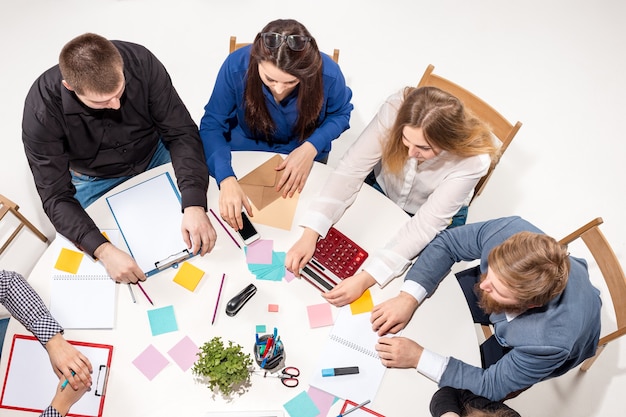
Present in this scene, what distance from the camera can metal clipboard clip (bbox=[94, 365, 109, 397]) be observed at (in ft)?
4.79

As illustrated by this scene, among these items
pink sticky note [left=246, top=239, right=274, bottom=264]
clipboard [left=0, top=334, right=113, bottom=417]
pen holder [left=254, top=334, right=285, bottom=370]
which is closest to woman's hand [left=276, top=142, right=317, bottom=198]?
pink sticky note [left=246, top=239, right=274, bottom=264]

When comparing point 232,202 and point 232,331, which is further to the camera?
point 232,202

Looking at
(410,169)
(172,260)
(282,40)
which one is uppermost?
(282,40)

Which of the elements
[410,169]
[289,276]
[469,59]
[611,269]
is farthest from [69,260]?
[469,59]

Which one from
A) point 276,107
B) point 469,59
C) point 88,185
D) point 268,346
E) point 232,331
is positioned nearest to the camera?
point 268,346

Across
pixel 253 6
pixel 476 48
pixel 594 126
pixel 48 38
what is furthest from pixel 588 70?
pixel 48 38

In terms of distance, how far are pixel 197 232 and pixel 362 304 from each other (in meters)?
0.62

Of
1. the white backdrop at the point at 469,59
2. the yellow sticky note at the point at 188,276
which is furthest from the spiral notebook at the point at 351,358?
the white backdrop at the point at 469,59

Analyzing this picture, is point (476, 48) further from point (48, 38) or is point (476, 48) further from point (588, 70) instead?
point (48, 38)

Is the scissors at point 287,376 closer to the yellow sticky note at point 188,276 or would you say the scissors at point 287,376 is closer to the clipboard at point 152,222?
the yellow sticky note at point 188,276

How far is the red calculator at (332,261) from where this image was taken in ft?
5.47

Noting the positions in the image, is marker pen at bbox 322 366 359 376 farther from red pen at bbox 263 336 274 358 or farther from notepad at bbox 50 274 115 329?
notepad at bbox 50 274 115 329

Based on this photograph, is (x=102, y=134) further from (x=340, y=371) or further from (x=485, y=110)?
(x=485, y=110)

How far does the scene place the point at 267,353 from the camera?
4.80 feet
